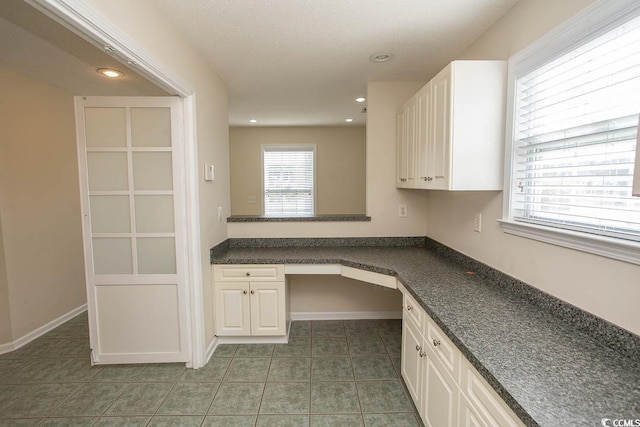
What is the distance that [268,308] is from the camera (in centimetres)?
264

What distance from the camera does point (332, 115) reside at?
4316 mm

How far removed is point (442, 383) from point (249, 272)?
1694 mm

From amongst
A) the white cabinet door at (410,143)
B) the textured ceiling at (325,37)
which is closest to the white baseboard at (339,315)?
the white cabinet door at (410,143)

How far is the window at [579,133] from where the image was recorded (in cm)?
107

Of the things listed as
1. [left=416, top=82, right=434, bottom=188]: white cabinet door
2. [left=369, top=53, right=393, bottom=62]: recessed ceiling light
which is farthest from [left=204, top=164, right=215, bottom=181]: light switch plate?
[left=416, top=82, right=434, bottom=188]: white cabinet door

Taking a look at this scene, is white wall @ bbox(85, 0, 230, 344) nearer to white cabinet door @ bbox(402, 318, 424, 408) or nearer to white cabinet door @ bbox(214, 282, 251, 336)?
white cabinet door @ bbox(214, 282, 251, 336)

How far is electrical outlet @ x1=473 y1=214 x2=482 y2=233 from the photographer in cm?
202

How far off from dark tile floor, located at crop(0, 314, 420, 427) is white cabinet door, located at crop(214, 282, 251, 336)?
168mm

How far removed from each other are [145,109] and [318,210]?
11.6 feet

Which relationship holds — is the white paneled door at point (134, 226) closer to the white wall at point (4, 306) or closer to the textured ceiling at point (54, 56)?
the textured ceiling at point (54, 56)

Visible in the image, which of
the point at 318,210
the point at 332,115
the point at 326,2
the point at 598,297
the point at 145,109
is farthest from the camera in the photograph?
the point at 318,210

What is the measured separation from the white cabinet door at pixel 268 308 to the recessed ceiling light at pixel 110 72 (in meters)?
1.99

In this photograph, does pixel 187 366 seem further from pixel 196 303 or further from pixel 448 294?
pixel 448 294

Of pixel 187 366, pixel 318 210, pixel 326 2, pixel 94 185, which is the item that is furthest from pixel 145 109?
pixel 318 210
